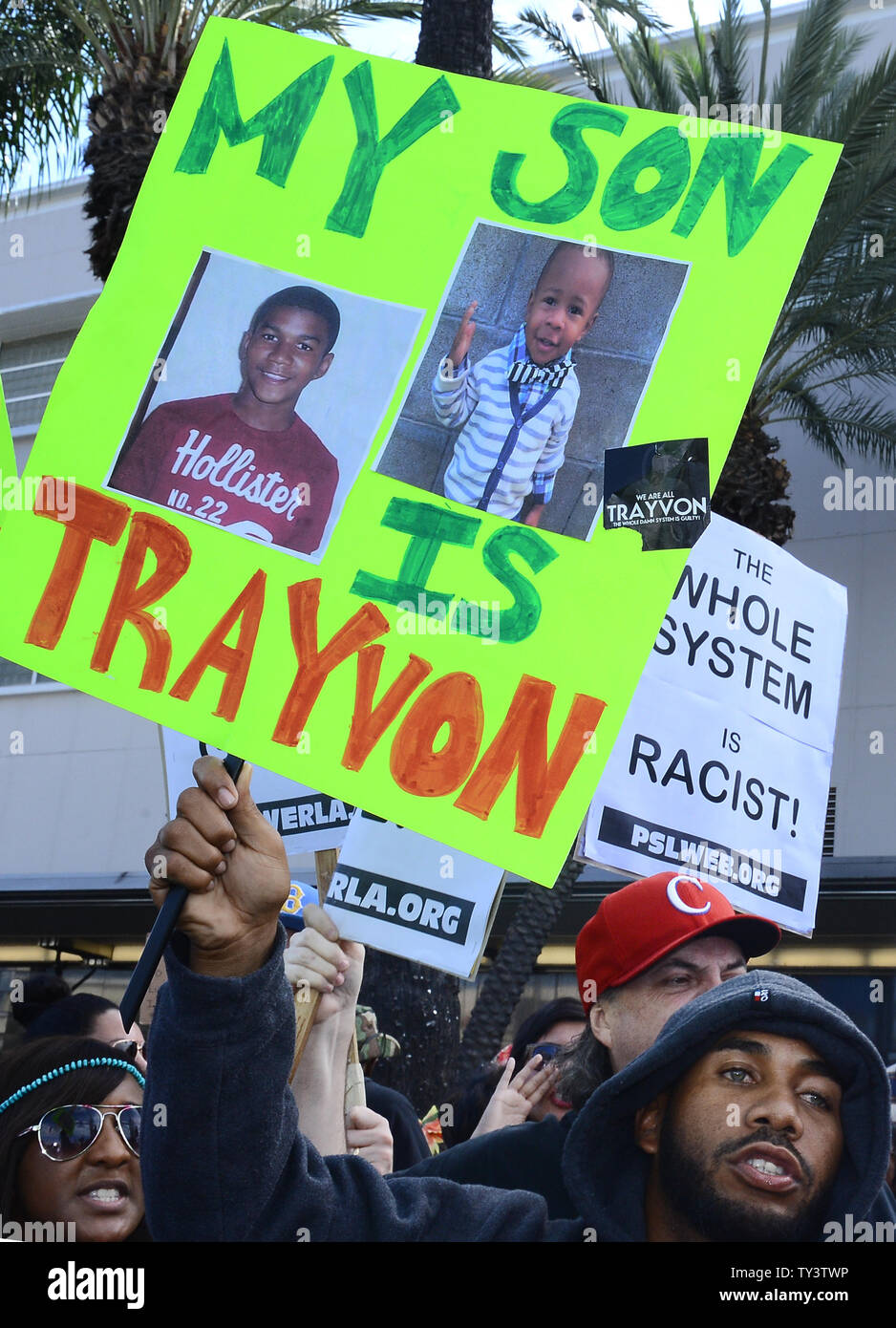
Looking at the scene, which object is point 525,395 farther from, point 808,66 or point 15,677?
point 15,677

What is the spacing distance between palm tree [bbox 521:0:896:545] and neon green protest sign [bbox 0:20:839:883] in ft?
24.0

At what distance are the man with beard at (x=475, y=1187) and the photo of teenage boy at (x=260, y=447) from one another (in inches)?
20.6

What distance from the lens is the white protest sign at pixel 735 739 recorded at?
181 inches

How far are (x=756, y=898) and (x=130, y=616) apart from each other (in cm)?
265

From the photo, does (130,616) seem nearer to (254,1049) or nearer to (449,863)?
(254,1049)

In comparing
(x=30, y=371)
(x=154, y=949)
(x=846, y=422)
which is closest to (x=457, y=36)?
(x=154, y=949)

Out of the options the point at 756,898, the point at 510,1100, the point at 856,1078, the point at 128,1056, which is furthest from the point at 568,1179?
the point at 756,898

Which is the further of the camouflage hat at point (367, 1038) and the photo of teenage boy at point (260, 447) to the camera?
the camouflage hat at point (367, 1038)

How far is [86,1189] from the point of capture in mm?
2715

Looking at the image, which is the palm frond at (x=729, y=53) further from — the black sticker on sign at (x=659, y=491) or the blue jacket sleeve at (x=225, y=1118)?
the blue jacket sleeve at (x=225, y=1118)

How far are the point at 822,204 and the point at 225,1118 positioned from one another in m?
8.47

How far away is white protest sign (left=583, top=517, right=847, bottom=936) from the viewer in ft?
15.1

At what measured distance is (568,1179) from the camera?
7.79ft

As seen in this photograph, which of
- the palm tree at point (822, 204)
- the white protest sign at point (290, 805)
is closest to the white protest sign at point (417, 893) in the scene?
the white protest sign at point (290, 805)
